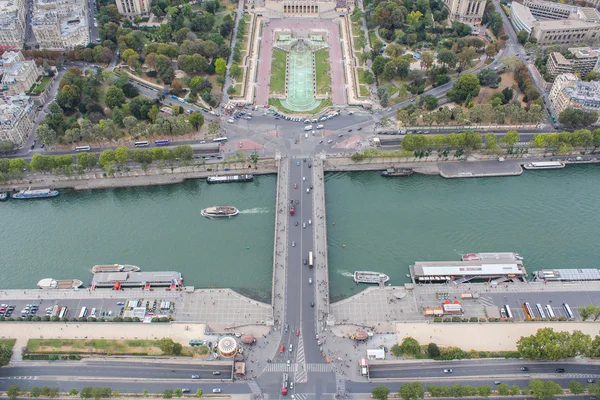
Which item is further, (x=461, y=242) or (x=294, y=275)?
(x=461, y=242)

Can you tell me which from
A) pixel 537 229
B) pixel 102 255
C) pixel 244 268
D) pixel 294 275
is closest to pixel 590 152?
pixel 537 229

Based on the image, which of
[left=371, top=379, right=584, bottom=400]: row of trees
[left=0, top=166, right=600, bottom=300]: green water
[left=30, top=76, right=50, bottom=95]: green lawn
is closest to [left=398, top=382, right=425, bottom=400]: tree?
→ [left=371, top=379, right=584, bottom=400]: row of trees

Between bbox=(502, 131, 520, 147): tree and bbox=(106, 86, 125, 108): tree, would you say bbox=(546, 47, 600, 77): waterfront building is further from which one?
bbox=(106, 86, 125, 108): tree

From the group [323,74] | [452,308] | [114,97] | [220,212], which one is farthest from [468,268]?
[114,97]

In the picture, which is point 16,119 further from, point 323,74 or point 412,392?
point 412,392

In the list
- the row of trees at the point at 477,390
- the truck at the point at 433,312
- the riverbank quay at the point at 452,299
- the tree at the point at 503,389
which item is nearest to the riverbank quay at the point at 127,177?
the riverbank quay at the point at 452,299

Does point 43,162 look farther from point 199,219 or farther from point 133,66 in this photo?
point 133,66

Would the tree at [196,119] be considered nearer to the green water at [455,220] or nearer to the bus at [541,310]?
the green water at [455,220]

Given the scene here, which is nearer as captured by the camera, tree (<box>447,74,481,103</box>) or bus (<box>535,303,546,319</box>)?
bus (<box>535,303,546,319</box>)
